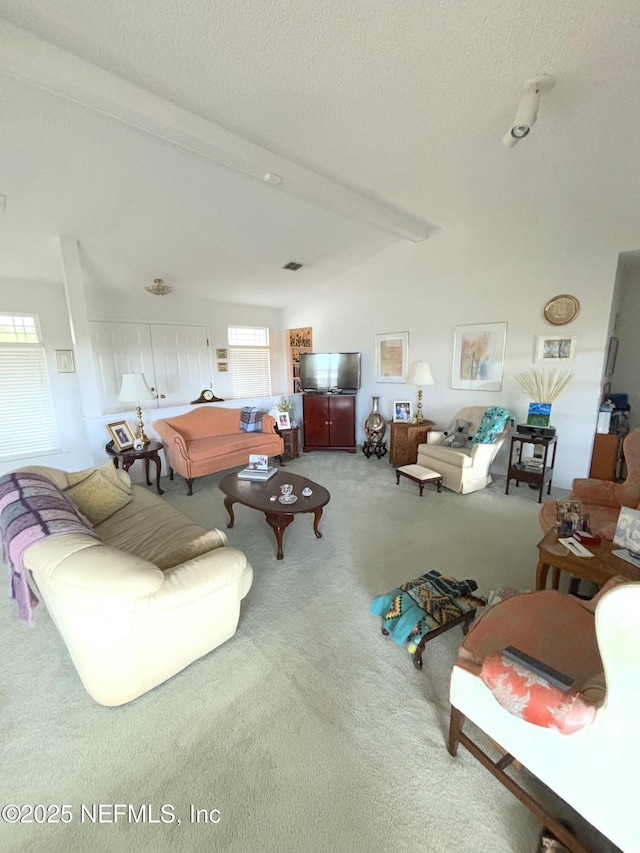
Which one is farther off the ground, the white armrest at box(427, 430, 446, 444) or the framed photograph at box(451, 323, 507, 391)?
the framed photograph at box(451, 323, 507, 391)

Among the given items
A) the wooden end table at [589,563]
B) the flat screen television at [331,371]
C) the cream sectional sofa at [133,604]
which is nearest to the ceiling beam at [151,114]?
the flat screen television at [331,371]

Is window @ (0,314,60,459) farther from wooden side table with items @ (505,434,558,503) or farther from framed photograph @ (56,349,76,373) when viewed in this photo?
wooden side table with items @ (505,434,558,503)

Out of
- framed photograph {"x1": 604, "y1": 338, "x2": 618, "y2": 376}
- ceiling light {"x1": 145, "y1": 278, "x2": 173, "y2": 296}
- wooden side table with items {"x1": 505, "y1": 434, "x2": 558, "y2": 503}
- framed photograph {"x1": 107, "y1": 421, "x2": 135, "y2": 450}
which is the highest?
ceiling light {"x1": 145, "y1": 278, "x2": 173, "y2": 296}

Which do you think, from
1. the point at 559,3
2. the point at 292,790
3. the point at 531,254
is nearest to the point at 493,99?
the point at 559,3

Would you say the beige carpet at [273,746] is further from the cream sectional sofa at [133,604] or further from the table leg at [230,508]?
the table leg at [230,508]

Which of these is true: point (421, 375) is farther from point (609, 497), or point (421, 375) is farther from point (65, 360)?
point (65, 360)

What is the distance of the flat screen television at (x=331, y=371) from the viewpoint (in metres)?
5.50

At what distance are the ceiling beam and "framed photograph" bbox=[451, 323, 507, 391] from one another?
6.95ft

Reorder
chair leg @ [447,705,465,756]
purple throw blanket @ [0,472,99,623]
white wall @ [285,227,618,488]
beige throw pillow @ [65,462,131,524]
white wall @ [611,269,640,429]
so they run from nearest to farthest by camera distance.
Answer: chair leg @ [447,705,465,756] → purple throw blanket @ [0,472,99,623] → beige throw pillow @ [65,462,131,524] → white wall @ [285,227,618,488] → white wall @ [611,269,640,429]

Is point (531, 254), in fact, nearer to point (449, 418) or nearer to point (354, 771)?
point (449, 418)

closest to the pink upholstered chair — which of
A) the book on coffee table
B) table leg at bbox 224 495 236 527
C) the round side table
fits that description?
the book on coffee table

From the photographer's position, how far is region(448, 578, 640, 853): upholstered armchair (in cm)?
80

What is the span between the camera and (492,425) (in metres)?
3.94

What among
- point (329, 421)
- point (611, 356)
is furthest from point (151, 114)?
point (611, 356)
